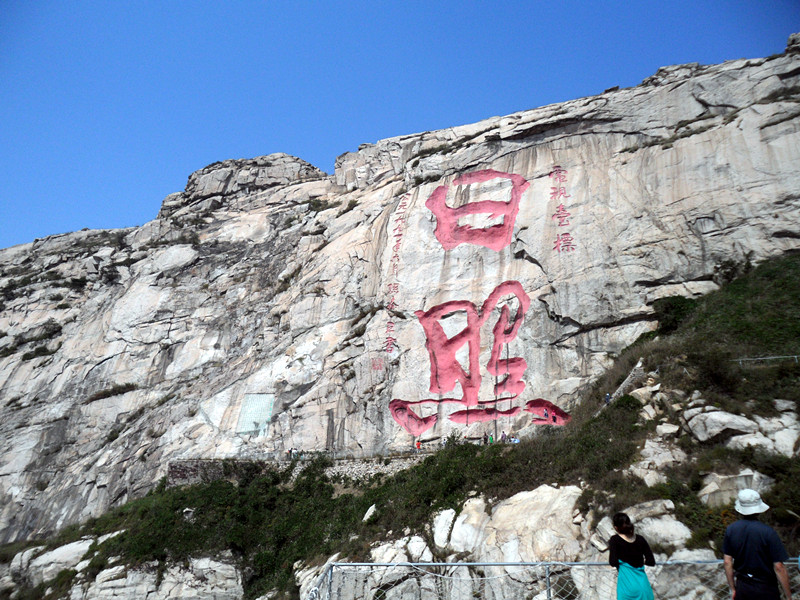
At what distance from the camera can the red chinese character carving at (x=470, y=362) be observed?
14.7m

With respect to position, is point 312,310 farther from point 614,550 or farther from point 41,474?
point 614,550

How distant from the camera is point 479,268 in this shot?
55.3 ft

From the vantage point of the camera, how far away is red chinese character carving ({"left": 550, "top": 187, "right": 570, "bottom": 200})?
16.8 m

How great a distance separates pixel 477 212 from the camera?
18.0 metres

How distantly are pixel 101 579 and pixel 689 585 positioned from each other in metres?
13.8

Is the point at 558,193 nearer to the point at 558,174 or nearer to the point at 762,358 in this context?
the point at 558,174

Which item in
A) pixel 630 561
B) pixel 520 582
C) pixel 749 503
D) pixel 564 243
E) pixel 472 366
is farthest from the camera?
pixel 564 243

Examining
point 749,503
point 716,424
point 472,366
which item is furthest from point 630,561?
point 472,366

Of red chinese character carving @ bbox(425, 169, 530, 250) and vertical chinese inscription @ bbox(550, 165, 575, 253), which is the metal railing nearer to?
vertical chinese inscription @ bbox(550, 165, 575, 253)

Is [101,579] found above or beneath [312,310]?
beneath

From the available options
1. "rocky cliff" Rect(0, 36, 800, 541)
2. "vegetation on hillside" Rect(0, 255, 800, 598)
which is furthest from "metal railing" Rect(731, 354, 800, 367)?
"rocky cliff" Rect(0, 36, 800, 541)

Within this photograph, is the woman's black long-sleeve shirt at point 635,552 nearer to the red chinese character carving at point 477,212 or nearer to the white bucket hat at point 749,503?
the white bucket hat at point 749,503

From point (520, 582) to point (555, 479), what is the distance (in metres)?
2.20

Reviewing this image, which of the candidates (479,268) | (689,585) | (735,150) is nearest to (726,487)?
(689,585)
